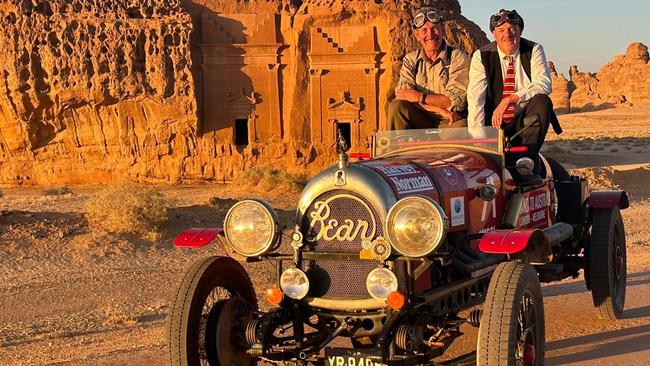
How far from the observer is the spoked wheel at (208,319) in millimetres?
4918

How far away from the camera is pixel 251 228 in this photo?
5.09 metres

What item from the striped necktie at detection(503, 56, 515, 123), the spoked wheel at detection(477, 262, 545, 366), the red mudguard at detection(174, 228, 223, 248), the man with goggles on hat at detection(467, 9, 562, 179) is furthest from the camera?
the striped necktie at detection(503, 56, 515, 123)

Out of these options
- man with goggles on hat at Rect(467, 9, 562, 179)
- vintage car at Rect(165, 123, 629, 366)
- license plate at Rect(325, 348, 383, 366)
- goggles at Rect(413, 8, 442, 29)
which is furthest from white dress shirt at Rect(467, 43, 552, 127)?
license plate at Rect(325, 348, 383, 366)

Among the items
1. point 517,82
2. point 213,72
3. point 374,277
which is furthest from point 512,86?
point 213,72

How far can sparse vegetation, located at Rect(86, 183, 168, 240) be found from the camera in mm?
14719

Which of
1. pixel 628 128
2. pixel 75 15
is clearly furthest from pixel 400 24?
pixel 628 128

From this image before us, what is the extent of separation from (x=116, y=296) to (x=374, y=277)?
6.70 meters

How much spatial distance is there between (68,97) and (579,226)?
21928mm

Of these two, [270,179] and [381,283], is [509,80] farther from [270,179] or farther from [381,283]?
[270,179]

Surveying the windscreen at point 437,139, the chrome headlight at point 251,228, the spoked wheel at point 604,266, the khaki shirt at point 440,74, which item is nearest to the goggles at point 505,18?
the khaki shirt at point 440,74

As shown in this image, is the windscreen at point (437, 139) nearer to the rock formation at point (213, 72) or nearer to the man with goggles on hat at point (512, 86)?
the man with goggles on hat at point (512, 86)

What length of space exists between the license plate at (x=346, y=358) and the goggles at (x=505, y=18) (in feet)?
12.1

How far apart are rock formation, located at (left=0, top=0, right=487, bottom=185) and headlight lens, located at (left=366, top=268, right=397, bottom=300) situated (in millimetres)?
20443

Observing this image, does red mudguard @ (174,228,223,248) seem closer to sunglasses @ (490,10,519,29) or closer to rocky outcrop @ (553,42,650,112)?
sunglasses @ (490,10,519,29)
